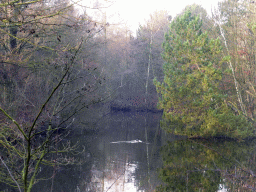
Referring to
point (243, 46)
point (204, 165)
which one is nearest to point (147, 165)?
point (204, 165)

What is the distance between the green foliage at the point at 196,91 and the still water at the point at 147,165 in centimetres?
83

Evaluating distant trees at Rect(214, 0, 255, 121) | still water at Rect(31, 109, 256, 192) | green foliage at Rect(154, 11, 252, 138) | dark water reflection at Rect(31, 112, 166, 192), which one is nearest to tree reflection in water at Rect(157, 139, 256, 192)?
still water at Rect(31, 109, 256, 192)

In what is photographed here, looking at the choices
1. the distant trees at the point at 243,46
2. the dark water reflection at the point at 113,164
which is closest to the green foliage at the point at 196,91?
the distant trees at the point at 243,46

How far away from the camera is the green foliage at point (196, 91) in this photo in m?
14.1

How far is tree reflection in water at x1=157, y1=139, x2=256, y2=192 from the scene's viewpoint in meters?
7.74

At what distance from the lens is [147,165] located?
10.3 m

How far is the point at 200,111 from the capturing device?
15.1m

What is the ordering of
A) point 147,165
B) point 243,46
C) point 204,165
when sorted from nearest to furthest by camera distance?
point 204,165 < point 147,165 < point 243,46

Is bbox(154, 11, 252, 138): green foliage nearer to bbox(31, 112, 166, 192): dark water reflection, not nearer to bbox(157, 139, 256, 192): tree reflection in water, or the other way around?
bbox(157, 139, 256, 192): tree reflection in water

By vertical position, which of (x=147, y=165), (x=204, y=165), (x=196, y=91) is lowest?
(x=147, y=165)

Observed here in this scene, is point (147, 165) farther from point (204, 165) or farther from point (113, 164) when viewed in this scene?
point (204, 165)

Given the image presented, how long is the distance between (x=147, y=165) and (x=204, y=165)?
6.69ft

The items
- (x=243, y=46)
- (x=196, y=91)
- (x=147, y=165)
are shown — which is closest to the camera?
(x=147, y=165)

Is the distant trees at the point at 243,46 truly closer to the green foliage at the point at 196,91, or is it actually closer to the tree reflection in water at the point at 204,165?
the green foliage at the point at 196,91
